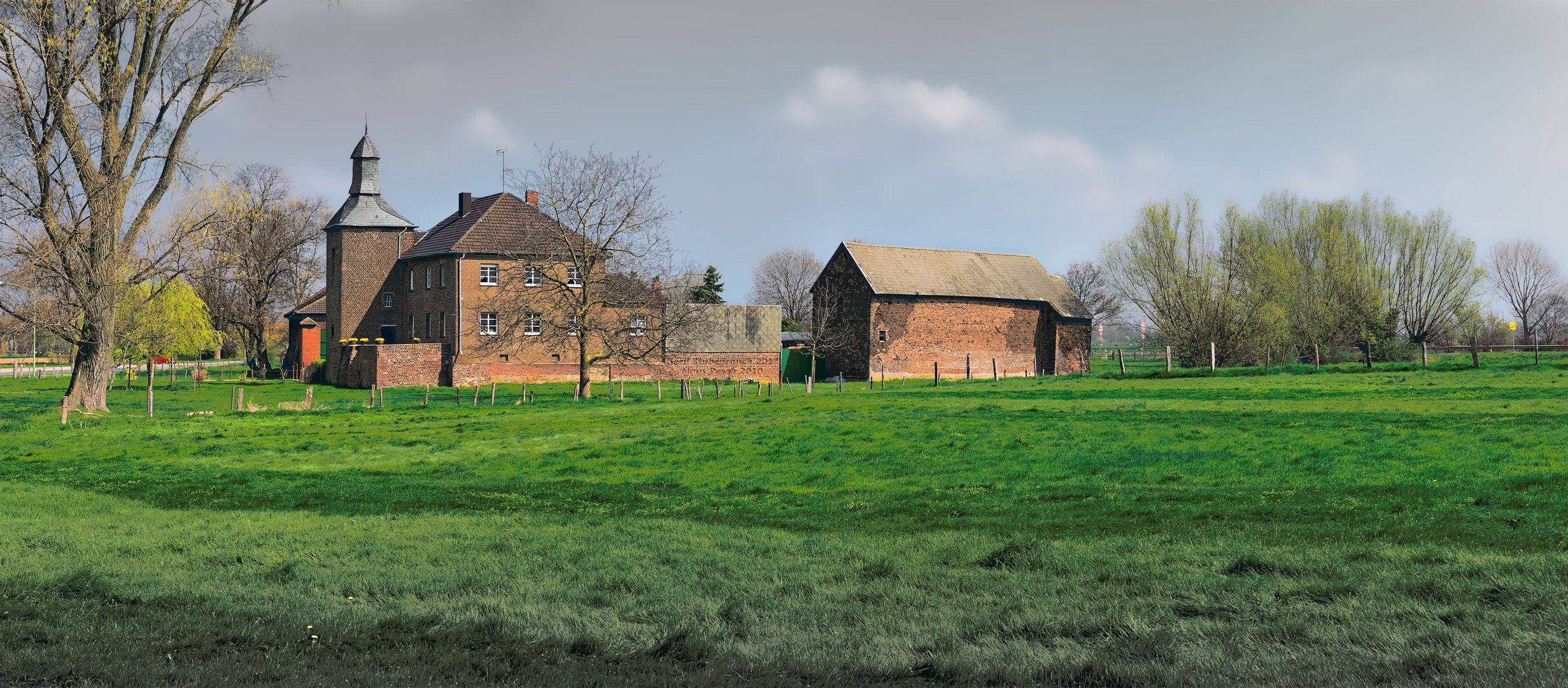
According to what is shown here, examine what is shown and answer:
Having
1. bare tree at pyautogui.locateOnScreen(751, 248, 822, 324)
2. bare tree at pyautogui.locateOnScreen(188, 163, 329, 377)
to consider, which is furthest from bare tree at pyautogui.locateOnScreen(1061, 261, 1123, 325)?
bare tree at pyautogui.locateOnScreen(188, 163, 329, 377)

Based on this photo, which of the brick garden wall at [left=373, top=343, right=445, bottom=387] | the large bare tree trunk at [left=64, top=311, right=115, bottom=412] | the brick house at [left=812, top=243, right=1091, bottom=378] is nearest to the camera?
the large bare tree trunk at [left=64, top=311, right=115, bottom=412]

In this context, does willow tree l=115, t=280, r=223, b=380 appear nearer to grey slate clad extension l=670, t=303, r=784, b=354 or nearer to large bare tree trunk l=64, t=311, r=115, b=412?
large bare tree trunk l=64, t=311, r=115, b=412

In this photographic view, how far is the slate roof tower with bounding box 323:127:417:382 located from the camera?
58.4 metres

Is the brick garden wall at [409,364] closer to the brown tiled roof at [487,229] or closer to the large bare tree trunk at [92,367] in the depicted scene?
the brown tiled roof at [487,229]

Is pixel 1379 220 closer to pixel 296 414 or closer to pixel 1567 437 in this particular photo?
pixel 1567 437

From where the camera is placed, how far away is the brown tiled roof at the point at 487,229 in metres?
54.4

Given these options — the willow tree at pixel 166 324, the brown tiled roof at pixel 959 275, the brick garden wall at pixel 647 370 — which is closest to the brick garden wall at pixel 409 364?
the brick garden wall at pixel 647 370

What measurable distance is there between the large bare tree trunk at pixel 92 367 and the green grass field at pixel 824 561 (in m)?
11.3

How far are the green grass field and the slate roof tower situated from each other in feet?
127

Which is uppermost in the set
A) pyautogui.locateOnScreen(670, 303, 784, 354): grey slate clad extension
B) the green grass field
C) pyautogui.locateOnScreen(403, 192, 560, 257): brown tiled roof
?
pyautogui.locateOnScreen(403, 192, 560, 257): brown tiled roof

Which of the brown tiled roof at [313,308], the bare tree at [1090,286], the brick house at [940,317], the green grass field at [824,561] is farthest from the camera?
the bare tree at [1090,286]

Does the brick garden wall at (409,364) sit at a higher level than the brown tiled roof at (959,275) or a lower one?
Result: lower

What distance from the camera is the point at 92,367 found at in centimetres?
3170

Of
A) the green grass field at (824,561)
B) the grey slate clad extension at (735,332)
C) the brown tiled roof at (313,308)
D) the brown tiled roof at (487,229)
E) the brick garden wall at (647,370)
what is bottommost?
the green grass field at (824,561)
